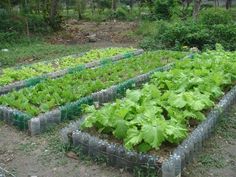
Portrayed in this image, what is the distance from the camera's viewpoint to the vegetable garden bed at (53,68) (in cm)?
811

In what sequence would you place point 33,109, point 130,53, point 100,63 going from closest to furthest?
point 33,109, point 100,63, point 130,53

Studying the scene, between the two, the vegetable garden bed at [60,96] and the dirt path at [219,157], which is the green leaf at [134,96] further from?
the dirt path at [219,157]

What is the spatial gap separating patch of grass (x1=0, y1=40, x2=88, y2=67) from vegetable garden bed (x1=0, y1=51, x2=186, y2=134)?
3922 mm

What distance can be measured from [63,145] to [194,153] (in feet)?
6.22

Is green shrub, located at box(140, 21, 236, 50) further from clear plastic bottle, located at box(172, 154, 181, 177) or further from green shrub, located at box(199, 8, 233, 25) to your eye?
clear plastic bottle, located at box(172, 154, 181, 177)

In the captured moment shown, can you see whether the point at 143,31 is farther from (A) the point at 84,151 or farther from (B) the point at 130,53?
(A) the point at 84,151

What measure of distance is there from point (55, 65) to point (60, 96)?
10.5 feet

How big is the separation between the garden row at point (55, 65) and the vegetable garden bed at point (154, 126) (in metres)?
3.28

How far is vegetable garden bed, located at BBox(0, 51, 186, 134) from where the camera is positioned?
6.17m

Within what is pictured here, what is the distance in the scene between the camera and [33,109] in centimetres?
618

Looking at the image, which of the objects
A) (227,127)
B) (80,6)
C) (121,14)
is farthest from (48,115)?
(80,6)

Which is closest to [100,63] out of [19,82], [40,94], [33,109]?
[19,82]

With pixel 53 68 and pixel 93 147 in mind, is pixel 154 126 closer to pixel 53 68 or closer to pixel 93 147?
pixel 93 147

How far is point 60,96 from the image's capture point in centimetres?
685
